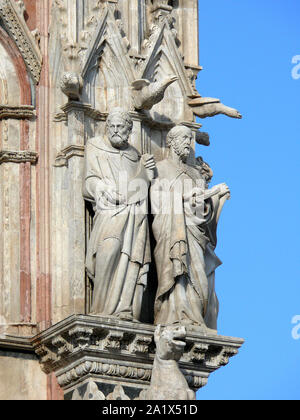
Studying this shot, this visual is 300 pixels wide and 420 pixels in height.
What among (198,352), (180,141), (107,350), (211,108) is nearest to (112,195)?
(180,141)

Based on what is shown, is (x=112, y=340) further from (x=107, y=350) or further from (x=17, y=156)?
(x=17, y=156)

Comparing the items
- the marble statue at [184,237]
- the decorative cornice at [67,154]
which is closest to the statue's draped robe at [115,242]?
the decorative cornice at [67,154]

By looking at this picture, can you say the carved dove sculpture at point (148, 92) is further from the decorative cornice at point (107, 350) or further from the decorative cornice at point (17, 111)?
the decorative cornice at point (107, 350)

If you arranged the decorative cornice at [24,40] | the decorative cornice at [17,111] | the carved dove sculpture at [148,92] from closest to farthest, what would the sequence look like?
the carved dove sculpture at [148,92] → the decorative cornice at [17,111] → the decorative cornice at [24,40]

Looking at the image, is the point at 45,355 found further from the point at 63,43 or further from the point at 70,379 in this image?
the point at 63,43

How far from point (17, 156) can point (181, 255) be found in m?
2.39

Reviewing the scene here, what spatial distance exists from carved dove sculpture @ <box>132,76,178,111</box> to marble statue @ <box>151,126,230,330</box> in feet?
1.49

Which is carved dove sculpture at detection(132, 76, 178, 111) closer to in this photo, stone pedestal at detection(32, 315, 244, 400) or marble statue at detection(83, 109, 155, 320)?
marble statue at detection(83, 109, 155, 320)

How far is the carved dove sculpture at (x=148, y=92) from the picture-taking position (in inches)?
1160

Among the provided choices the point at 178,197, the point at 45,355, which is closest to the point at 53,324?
the point at 45,355

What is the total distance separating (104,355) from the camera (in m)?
28.2

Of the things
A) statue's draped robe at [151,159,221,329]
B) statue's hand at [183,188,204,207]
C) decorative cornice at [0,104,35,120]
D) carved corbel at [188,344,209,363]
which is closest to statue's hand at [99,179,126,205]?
statue's draped robe at [151,159,221,329]

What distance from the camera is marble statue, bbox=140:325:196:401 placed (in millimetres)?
27672

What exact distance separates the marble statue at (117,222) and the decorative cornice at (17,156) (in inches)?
32.7
